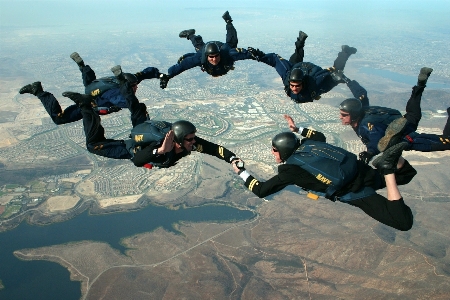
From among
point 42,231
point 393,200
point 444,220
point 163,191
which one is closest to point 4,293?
point 42,231

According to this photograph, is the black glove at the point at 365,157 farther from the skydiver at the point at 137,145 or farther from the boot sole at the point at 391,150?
the skydiver at the point at 137,145

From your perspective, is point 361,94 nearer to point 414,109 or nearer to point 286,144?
point 414,109

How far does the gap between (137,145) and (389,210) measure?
661 cm

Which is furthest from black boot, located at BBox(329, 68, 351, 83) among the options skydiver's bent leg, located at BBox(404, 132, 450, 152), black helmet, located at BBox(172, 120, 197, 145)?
black helmet, located at BBox(172, 120, 197, 145)

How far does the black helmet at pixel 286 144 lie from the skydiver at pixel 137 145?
2.07 m

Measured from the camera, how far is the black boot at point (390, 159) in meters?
8.00

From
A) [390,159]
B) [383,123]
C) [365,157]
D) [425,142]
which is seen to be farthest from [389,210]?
[425,142]

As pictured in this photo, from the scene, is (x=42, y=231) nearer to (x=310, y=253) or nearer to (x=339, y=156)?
(x=310, y=253)

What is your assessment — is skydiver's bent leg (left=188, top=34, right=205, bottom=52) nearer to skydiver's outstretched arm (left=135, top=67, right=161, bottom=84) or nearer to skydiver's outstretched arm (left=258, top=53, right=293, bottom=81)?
skydiver's outstretched arm (left=135, top=67, right=161, bottom=84)

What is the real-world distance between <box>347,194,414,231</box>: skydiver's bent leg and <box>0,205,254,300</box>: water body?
3221cm

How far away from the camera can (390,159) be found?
8.05 meters

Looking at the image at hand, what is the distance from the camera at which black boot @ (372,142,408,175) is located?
800 cm

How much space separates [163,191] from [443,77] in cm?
10454

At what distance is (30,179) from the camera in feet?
181
